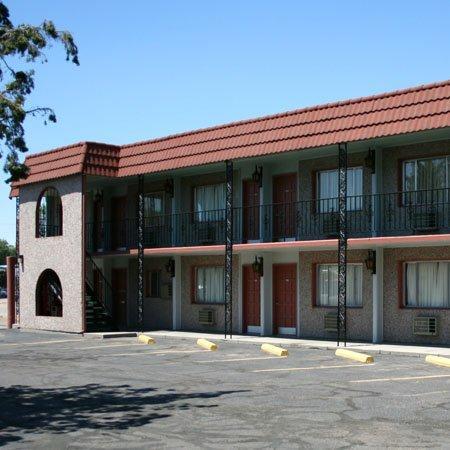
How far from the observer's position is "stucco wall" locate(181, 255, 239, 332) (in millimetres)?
25594

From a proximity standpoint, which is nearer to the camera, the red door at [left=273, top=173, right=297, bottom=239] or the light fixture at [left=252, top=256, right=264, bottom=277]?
the red door at [left=273, top=173, right=297, bottom=239]

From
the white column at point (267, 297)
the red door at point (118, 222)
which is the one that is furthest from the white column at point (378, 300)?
the red door at point (118, 222)

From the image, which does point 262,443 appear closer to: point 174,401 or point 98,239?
point 174,401

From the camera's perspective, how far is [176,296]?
27375 mm

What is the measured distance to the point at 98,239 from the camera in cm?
3094

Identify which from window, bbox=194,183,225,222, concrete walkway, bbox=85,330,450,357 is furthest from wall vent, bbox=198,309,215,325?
window, bbox=194,183,225,222

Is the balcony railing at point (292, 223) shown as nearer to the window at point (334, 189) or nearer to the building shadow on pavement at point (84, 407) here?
the window at point (334, 189)

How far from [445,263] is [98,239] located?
14.9m

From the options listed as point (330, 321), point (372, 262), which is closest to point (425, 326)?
point (372, 262)

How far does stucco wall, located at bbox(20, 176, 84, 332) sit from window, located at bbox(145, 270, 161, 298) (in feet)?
11.6

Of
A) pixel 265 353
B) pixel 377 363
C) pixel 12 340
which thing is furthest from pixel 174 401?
pixel 12 340

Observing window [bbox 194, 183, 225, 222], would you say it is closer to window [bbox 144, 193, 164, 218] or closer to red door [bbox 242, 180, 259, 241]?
red door [bbox 242, 180, 259, 241]

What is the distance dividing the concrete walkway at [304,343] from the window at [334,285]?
1.52 m

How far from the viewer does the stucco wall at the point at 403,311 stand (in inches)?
794
